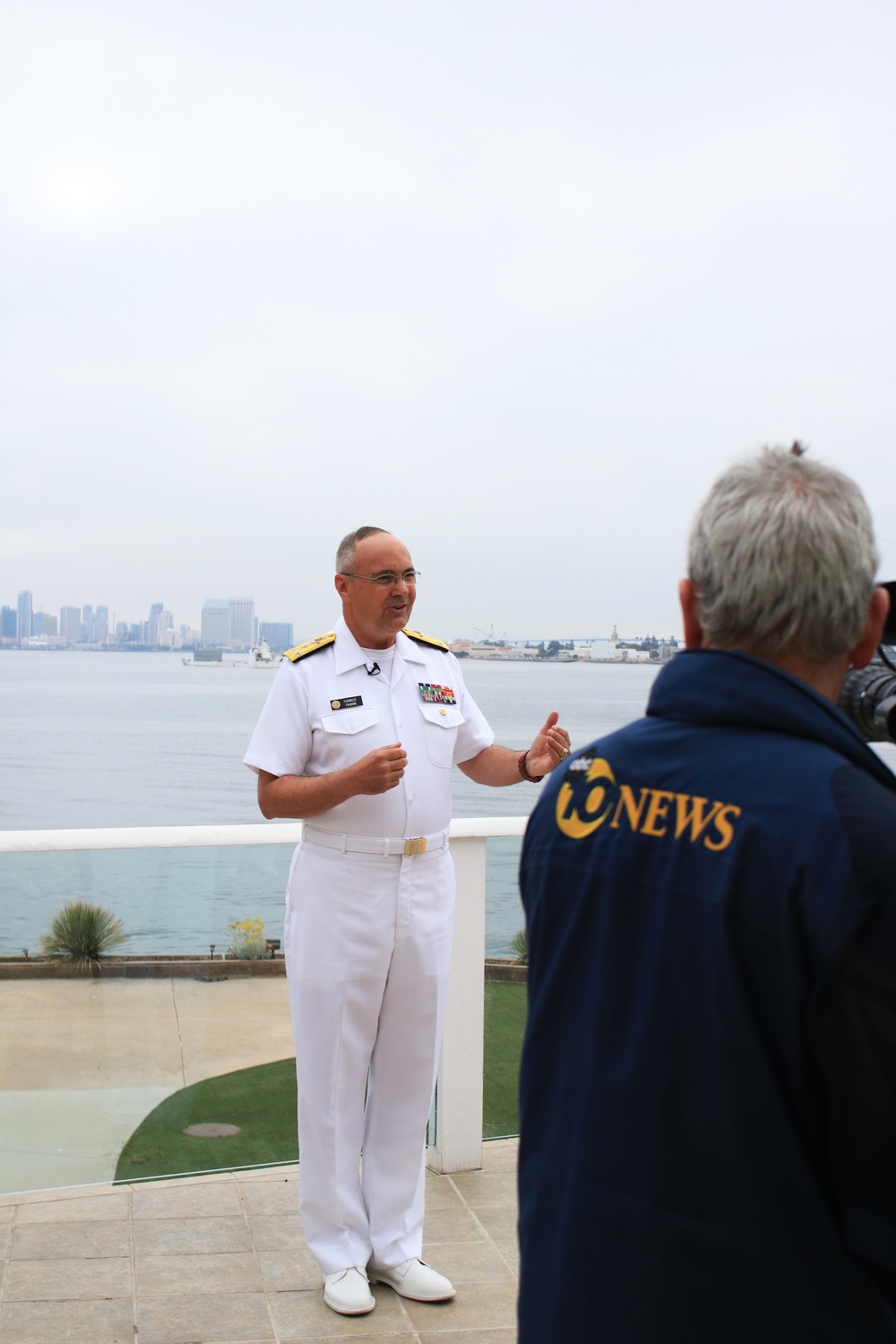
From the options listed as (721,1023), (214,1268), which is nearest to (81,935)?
(214,1268)

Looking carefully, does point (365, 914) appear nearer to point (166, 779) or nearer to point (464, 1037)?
point (464, 1037)

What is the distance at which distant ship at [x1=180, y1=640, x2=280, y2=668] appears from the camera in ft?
165

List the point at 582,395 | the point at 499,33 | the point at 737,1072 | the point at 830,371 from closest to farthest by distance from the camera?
the point at 737,1072 → the point at 499,33 → the point at 830,371 → the point at 582,395

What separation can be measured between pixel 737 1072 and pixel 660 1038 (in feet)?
0.24

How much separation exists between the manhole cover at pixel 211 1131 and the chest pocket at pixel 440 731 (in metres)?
1.36

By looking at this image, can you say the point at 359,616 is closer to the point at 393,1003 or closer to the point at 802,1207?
the point at 393,1003

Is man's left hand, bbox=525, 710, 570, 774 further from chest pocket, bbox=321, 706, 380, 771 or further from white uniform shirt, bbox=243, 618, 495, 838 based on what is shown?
chest pocket, bbox=321, 706, 380, 771

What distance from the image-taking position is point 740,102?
1127 centimetres

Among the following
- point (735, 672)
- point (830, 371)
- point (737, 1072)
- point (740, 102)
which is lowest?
point (737, 1072)

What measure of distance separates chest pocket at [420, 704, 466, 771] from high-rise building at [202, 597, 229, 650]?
5554 cm

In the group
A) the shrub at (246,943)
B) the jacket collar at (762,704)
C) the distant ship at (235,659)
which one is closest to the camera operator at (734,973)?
the jacket collar at (762,704)

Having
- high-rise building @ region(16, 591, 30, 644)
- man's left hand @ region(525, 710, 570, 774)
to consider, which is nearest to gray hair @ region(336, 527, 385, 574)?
man's left hand @ region(525, 710, 570, 774)

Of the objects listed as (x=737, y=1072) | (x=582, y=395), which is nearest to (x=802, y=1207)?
(x=737, y=1072)

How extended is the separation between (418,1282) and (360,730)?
4.46ft
